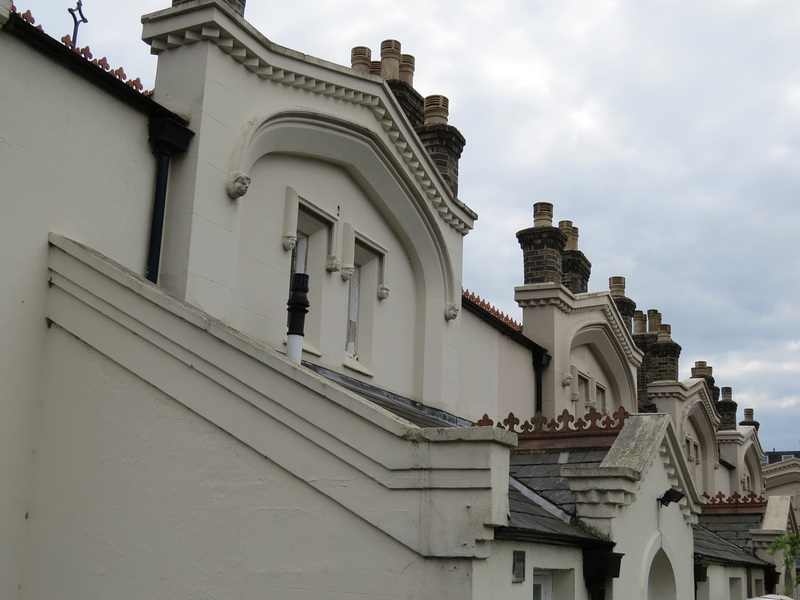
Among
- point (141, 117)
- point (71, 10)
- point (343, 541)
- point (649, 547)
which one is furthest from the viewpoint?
point (71, 10)

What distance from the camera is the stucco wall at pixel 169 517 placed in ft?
20.5

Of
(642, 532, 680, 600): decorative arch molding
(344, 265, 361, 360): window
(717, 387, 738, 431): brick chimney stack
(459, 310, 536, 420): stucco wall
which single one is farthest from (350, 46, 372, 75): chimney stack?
(717, 387, 738, 431): brick chimney stack

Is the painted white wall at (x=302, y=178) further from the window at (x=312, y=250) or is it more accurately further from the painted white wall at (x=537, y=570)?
the painted white wall at (x=537, y=570)

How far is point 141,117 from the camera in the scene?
30.3ft

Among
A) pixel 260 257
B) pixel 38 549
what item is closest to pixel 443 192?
pixel 260 257

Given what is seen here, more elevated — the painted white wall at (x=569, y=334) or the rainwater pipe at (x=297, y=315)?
the painted white wall at (x=569, y=334)

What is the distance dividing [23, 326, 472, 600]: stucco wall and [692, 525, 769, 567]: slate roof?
30.0 ft

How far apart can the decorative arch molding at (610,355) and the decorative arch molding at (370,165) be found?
7130 mm

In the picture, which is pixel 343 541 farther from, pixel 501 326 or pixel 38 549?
pixel 501 326

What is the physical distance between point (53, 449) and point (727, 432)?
1240 inches

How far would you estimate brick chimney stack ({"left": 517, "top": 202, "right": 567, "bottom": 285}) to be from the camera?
789 inches

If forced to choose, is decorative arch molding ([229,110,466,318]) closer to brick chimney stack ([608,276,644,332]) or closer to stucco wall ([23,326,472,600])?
stucco wall ([23,326,472,600])

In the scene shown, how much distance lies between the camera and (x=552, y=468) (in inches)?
425

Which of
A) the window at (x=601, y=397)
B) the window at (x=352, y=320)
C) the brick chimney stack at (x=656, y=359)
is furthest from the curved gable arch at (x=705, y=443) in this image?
the window at (x=352, y=320)
